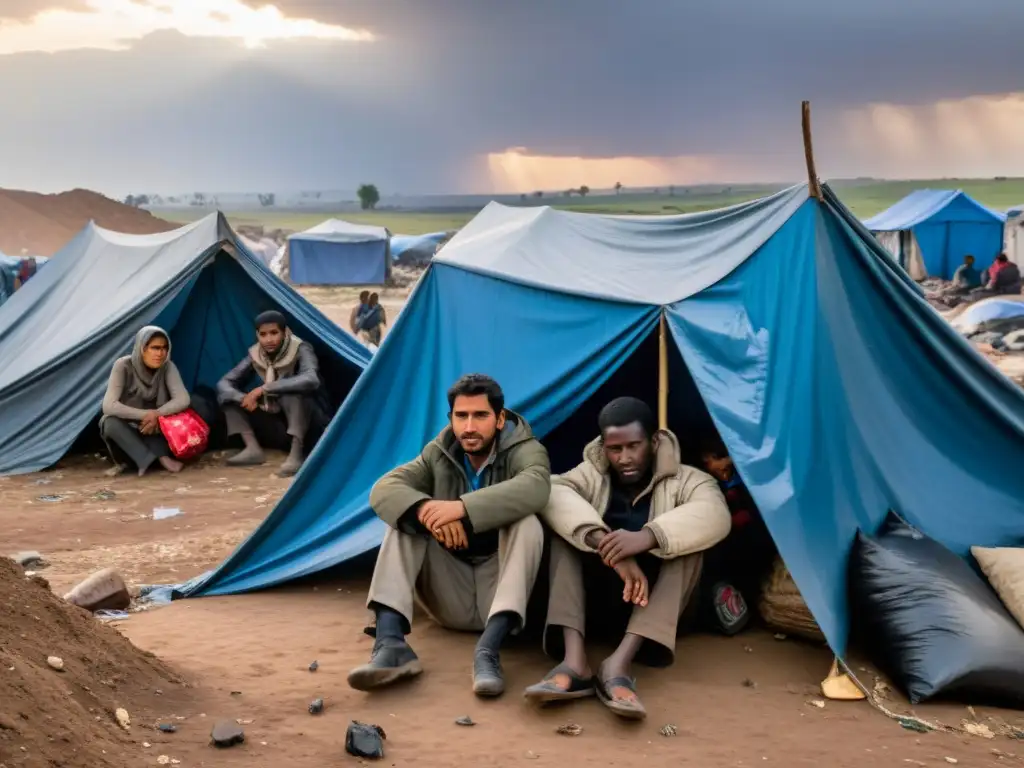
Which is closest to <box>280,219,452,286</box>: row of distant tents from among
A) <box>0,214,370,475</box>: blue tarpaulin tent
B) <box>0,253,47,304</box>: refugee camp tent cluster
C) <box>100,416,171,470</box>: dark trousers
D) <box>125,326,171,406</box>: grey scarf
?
<box>0,253,47,304</box>: refugee camp tent cluster

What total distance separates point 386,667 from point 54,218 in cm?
6132

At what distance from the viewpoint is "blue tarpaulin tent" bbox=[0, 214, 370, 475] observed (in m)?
10.0

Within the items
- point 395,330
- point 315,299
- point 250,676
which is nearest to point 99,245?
point 395,330

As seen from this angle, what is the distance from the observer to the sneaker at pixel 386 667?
4320mm

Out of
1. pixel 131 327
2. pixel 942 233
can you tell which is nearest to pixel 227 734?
pixel 131 327

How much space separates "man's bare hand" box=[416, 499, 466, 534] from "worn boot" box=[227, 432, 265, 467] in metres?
5.44

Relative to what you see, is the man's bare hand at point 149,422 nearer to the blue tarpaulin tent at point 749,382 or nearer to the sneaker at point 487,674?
the blue tarpaulin tent at point 749,382

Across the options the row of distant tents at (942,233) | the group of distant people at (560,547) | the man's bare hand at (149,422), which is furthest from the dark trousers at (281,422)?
the row of distant tents at (942,233)

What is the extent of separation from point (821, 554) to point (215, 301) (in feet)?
24.5

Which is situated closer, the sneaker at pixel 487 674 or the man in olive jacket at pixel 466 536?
the sneaker at pixel 487 674

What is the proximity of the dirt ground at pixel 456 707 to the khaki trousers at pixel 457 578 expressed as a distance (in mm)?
150

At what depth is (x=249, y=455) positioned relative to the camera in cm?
987

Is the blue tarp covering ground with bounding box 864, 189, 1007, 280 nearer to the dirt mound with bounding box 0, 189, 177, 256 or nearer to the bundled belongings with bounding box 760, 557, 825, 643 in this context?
the bundled belongings with bounding box 760, 557, 825, 643

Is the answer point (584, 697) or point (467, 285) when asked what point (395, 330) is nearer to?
point (467, 285)
